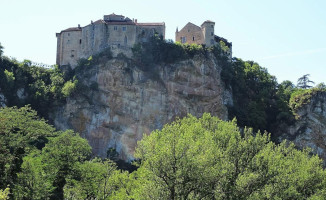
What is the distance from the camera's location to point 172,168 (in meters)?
37.8

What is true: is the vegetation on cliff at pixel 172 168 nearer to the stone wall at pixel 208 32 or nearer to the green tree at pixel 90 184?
the green tree at pixel 90 184

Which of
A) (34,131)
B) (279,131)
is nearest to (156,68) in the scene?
(279,131)

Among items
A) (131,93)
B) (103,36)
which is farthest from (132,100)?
(103,36)

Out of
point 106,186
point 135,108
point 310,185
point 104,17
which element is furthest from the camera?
point 104,17

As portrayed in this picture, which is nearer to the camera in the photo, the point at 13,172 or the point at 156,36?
the point at 13,172

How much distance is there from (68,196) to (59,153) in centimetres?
468

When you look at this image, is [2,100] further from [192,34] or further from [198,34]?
[198,34]

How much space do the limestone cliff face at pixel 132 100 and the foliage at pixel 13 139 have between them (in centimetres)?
2712

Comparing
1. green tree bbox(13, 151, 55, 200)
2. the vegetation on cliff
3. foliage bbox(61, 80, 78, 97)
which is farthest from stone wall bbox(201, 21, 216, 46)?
green tree bbox(13, 151, 55, 200)

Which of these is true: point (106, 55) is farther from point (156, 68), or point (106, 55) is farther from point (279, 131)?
point (279, 131)

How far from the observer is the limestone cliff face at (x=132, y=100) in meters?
86.4

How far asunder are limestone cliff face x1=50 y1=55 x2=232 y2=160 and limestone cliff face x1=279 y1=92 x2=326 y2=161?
1431 centimetres

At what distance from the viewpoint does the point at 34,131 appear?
180 ft

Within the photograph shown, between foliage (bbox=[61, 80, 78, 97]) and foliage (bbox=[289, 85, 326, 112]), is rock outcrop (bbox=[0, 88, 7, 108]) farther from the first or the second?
foliage (bbox=[289, 85, 326, 112])
